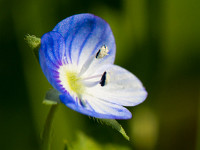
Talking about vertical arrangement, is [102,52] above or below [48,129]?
above

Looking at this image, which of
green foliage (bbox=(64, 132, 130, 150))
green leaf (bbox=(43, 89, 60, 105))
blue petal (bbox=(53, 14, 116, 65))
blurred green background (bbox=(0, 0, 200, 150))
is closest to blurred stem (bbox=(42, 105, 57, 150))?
green leaf (bbox=(43, 89, 60, 105))

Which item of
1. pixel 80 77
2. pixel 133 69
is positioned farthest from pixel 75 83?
pixel 133 69

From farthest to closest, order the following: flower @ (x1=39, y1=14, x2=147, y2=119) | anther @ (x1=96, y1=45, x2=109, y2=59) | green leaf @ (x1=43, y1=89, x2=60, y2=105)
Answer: anther @ (x1=96, y1=45, x2=109, y2=59), flower @ (x1=39, y1=14, x2=147, y2=119), green leaf @ (x1=43, y1=89, x2=60, y2=105)

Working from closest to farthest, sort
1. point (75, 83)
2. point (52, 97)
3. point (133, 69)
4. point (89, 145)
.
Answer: point (52, 97)
point (75, 83)
point (89, 145)
point (133, 69)

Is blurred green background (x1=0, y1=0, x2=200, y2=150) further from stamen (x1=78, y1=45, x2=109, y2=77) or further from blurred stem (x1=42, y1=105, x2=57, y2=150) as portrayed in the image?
blurred stem (x1=42, y1=105, x2=57, y2=150)

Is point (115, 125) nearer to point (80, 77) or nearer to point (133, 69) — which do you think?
point (80, 77)
